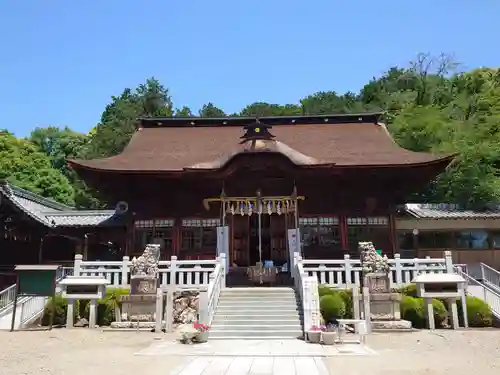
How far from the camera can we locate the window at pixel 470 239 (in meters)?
19.4

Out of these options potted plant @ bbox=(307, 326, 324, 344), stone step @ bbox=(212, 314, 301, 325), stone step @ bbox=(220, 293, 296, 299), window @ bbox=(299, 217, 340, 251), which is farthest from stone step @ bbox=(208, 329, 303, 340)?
window @ bbox=(299, 217, 340, 251)

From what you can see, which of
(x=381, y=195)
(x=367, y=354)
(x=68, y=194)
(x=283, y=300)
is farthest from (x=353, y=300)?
(x=68, y=194)

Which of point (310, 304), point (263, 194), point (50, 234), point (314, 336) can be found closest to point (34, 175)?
point (50, 234)

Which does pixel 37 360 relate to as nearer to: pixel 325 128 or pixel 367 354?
pixel 367 354

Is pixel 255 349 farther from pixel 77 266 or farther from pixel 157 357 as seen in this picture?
pixel 77 266

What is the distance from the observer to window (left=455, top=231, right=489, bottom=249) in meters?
19.4

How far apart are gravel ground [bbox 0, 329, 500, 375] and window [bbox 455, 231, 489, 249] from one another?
27.1 ft

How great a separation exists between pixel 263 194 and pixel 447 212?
8.83 m

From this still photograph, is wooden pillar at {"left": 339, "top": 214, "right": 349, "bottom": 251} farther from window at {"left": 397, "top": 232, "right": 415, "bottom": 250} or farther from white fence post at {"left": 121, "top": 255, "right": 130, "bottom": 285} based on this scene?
white fence post at {"left": 121, "top": 255, "right": 130, "bottom": 285}

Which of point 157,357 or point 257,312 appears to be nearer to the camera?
point 157,357

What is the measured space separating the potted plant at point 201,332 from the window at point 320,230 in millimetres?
7621

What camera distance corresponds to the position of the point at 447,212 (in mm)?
19625

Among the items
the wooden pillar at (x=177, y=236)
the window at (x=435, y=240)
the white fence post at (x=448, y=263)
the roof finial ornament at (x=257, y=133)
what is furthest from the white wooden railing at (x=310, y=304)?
the window at (x=435, y=240)

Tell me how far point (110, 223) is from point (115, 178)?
3212 mm
